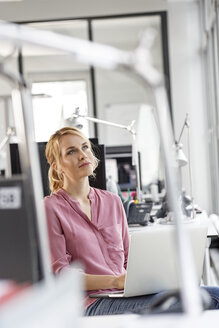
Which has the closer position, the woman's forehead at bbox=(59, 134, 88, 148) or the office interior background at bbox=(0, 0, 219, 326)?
the woman's forehead at bbox=(59, 134, 88, 148)

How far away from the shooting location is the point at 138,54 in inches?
27.4

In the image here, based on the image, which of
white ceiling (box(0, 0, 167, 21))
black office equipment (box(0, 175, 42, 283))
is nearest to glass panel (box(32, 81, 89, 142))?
black office equipment (box(0, 175, 42, 283))

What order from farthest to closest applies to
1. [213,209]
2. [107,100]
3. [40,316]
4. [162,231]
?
[107,100]
[213,209]
[162,231]
[40,316]

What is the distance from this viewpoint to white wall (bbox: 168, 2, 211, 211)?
6.64 m

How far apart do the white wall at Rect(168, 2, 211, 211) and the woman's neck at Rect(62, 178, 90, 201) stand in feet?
15.1

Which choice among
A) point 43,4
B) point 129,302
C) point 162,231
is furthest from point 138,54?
point 43,4

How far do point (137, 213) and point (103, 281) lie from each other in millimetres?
1285

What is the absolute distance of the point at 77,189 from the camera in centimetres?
212

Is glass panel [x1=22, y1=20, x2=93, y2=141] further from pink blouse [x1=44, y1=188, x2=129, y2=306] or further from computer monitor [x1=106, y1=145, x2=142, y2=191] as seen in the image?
pink blouse [x1=44, y1=188, x2=129, y2=306]

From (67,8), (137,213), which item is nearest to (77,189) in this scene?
(137,213)

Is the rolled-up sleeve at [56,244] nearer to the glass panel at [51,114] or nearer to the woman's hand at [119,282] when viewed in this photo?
the woman's hand at [119,282]

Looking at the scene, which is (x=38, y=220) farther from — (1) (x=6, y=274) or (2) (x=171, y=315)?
(2) (x=171, y=315)

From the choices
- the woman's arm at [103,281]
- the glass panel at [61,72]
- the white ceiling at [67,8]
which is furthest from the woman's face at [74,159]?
the white ceiling at [67,8]

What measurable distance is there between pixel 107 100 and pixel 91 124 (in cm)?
38
